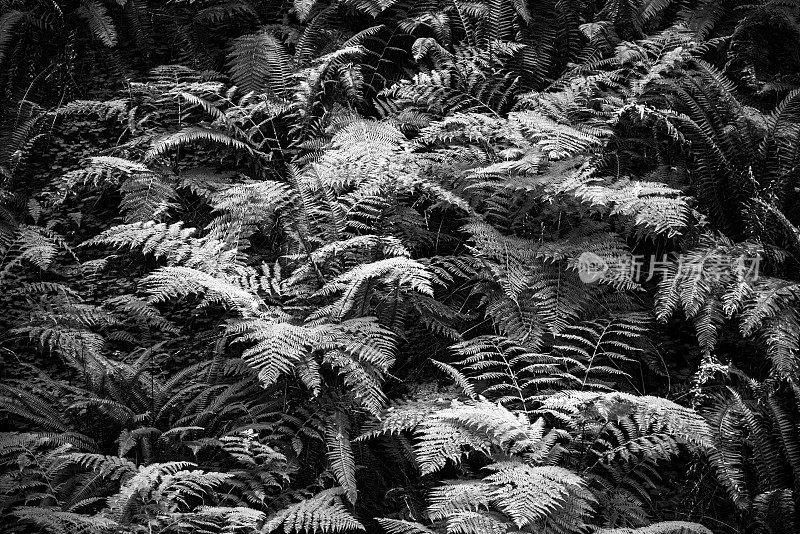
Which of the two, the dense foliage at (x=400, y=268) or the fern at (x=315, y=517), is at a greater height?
the dense foliage at (x=400, y=268)

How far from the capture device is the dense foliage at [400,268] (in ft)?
10.2

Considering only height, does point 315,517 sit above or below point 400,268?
below

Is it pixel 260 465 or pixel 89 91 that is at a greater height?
pixel 89 91

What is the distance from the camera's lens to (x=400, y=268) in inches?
130

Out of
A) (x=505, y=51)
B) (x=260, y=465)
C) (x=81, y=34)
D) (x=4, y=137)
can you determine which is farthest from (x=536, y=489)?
(x=81, y=34)

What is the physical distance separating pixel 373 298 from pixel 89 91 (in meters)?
2.91

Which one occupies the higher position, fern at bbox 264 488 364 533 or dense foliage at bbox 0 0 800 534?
dense foliage at bbox 0 0 800 534

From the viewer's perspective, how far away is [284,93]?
15.3 feet

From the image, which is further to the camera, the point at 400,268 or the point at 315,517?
the point at 400,268

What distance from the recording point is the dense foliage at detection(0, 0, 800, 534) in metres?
→ 3.11

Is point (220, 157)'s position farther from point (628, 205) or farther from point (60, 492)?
point (628, 205)

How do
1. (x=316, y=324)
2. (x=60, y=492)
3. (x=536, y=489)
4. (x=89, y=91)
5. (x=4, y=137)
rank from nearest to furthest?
(x=536, y=489) → (x=60, y=492) → (x=316, y=324) → (x=4, y=137) → (x=89, y=91)

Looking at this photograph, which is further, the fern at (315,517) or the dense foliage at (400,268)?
the dense foliage at (400,268)

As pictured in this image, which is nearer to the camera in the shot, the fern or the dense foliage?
the fern
